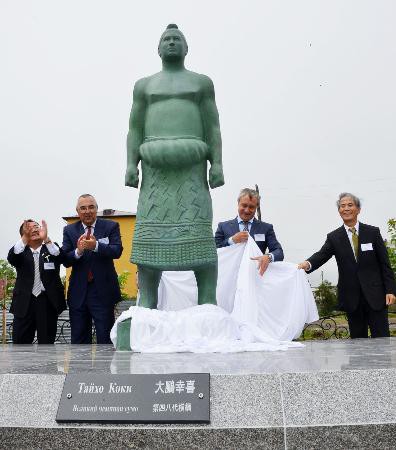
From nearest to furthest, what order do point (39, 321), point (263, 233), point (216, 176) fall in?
point (216, 176), point (39, 321), point (263, 233)

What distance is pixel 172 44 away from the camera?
490 cm

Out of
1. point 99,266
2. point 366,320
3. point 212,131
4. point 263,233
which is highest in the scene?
point 212,131

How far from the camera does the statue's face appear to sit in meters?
4.90

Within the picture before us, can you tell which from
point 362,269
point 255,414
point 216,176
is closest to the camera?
point 255,414

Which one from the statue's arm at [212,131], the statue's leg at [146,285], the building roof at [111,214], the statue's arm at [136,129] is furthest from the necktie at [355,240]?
the building roof at [111,214]

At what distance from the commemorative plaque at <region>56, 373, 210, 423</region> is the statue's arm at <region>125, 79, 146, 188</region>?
2.54 m

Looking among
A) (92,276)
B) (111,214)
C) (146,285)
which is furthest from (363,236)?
(111,214)

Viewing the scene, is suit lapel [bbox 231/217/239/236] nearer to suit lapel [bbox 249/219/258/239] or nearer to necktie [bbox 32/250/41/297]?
suit lapel [bbox 249/219/258/239]

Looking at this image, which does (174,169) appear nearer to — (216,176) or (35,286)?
(216,176)

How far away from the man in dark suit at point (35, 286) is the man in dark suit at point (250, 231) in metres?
1.68

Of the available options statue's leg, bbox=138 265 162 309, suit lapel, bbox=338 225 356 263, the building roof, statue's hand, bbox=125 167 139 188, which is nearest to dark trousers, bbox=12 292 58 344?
statue's leg, bbox=138 265 162 309

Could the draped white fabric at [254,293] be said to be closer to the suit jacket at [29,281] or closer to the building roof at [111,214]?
the suit jacket at [29,281]

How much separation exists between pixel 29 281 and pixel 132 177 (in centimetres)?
165

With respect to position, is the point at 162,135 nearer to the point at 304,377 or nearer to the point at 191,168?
the point at 191,168
